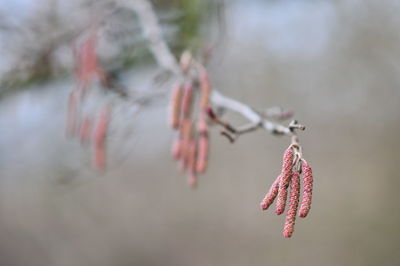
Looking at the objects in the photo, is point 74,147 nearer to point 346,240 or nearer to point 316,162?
point 346,240

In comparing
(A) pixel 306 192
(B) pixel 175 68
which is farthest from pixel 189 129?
(A) pixel 306 192

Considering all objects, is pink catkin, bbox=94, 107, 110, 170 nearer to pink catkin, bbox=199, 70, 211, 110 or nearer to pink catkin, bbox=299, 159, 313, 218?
pink catkin, bbox=199, 70, 211, 110

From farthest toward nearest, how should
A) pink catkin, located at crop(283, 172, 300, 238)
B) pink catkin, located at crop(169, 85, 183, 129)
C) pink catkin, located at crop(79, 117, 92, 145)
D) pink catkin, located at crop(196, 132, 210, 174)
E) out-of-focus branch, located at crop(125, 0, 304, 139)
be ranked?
pink catkin, located at crop(79, 117, 92, 145) < pink catkin, located at crop(169, 85, 183, 129) < pink catkin, located at crop(196, 132, 210, 174) < out-of-focus branch, located at crop(125, 0, 304, 139) < pink catkin, located at crop(283, 172, 300, 238)

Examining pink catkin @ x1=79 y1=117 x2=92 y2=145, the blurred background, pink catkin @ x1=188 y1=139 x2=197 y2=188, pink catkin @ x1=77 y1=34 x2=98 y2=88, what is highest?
the blurred background

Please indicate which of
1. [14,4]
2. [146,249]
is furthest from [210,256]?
[14,4]

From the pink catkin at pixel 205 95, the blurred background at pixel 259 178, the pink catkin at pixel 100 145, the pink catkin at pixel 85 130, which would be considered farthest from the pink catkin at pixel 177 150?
the blurred background at pixel 259 178

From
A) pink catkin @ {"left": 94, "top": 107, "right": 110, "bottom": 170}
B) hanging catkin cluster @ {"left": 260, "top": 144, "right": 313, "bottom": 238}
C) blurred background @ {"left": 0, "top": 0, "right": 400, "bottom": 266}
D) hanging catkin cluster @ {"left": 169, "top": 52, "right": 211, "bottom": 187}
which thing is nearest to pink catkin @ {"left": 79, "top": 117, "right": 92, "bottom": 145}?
pink catkin @ {"left": 94, "top": 107, "right": 110, "bottom": 170}
